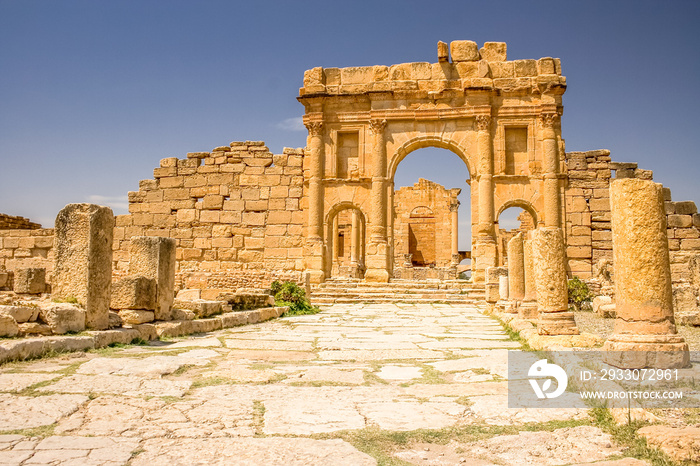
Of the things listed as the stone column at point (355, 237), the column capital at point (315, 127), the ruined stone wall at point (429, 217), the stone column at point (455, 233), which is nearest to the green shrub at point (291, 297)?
the column capital at point (315, 127)

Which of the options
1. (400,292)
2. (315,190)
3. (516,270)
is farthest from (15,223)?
(516,270)

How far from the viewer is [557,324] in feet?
20.8

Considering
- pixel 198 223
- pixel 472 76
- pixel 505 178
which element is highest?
pixel 472 76

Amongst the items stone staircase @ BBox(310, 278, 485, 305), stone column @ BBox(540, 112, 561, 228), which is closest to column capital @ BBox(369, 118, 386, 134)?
stone staircase @ BBox(310, 278, 485, 305)

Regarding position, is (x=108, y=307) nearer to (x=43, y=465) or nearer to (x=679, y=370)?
(x=43, y=465)

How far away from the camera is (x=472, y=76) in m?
17.6

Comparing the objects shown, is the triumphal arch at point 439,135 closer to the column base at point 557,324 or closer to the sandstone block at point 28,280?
the sandstone block at point 28,280

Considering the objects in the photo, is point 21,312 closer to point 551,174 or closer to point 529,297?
point 529,297

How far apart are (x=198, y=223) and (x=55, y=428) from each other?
1636 cm

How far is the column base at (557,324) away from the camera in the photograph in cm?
630

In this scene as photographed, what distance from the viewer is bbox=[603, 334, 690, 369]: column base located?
168 inches

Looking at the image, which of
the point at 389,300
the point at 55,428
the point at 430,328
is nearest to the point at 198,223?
the point at 389,300

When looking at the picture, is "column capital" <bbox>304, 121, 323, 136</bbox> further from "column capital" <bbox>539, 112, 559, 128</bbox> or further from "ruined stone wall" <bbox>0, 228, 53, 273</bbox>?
"ruined stone wall" <bbox>0, 228, 53, 273</bbox>

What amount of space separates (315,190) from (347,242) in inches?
449
